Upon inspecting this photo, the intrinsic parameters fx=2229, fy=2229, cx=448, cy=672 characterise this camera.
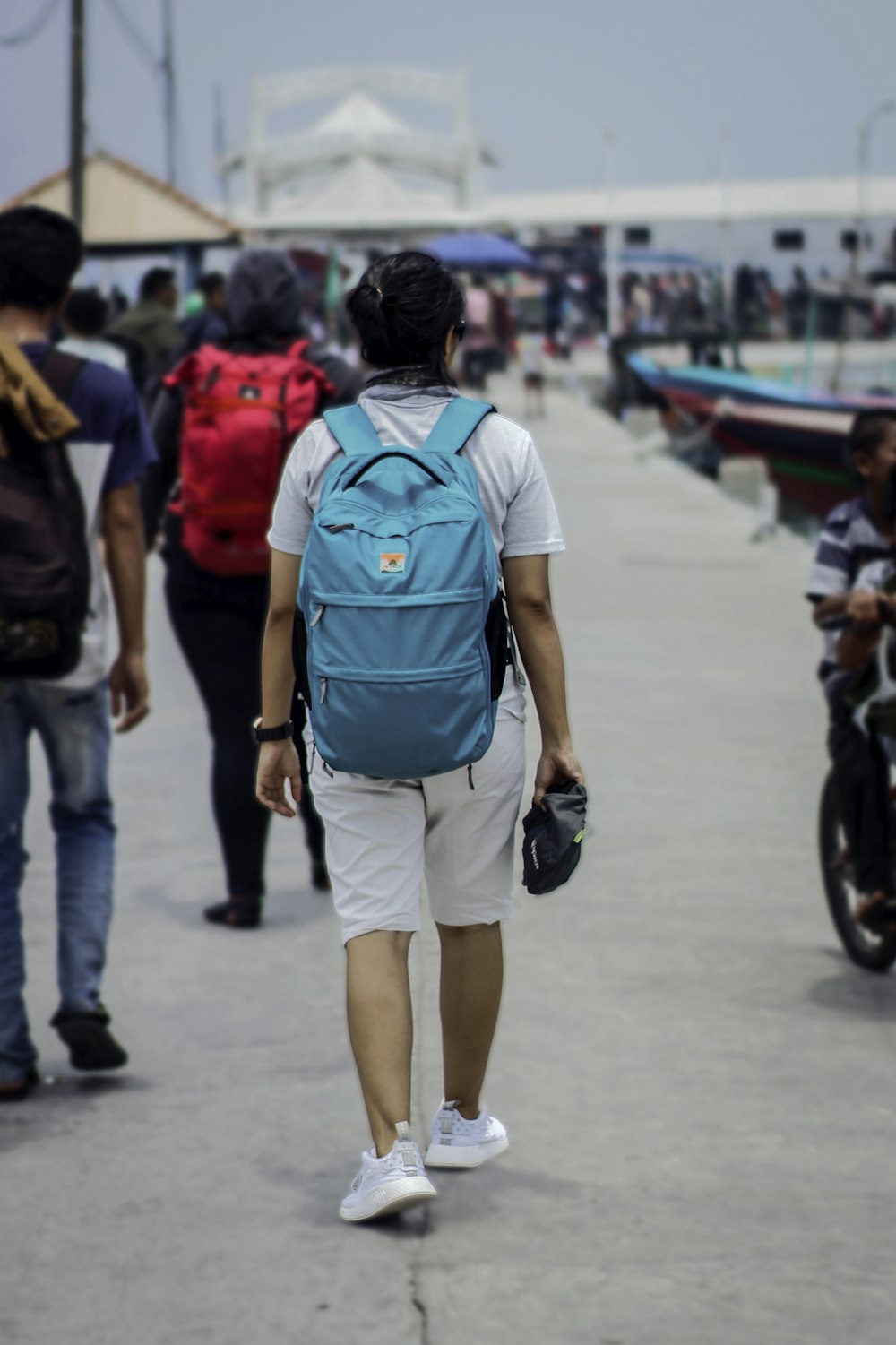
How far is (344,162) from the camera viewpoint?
2982 inches

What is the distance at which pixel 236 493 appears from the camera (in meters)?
5.88

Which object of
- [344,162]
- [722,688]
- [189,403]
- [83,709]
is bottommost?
[722,688]

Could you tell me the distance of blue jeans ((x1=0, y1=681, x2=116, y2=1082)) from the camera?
465 centimetres

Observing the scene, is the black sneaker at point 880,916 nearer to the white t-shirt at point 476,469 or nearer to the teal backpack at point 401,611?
the white t-shirt at point 476,469

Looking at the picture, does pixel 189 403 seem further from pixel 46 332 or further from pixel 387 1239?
pixel 387 1239

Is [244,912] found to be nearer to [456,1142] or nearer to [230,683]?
[230,683]

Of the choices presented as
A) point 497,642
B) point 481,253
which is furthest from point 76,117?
point 497,642

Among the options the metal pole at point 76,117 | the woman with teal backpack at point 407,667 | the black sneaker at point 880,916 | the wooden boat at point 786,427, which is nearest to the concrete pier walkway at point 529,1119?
the black sneaker at point 880,916

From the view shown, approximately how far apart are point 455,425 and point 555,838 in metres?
0.74

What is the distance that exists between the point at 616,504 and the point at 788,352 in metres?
22.2

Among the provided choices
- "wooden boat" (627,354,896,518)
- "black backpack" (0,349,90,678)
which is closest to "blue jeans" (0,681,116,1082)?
"black backpack" (0,349,90,678)

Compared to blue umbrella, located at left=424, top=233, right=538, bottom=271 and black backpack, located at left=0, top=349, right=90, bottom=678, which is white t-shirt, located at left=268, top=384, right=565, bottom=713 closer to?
black backpack, located at left=0, top=349, right=90, bottom=678

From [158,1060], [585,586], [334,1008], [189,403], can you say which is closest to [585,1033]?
[334,1008]

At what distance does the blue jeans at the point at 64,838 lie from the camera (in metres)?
4.65
